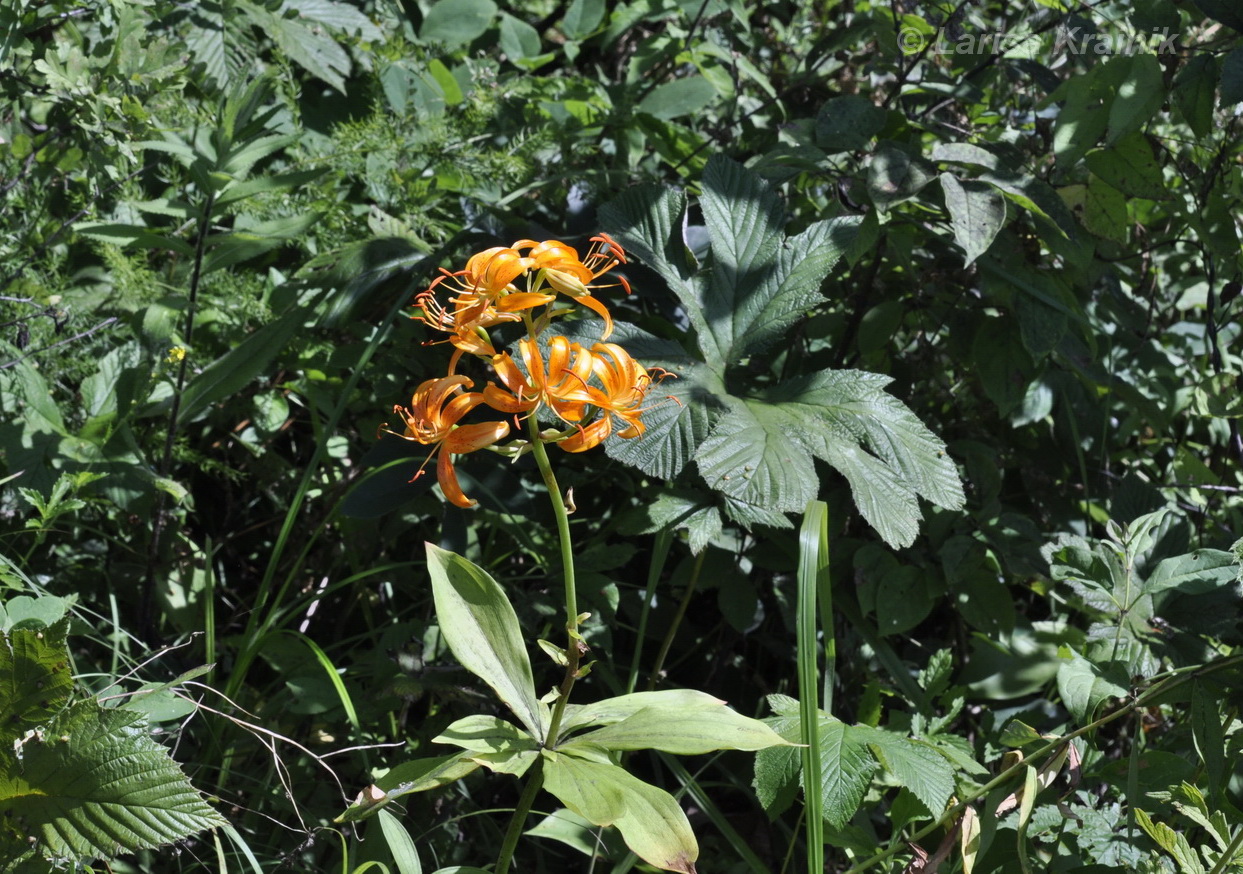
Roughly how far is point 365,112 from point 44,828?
231cm

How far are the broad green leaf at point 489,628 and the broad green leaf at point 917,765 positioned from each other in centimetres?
55

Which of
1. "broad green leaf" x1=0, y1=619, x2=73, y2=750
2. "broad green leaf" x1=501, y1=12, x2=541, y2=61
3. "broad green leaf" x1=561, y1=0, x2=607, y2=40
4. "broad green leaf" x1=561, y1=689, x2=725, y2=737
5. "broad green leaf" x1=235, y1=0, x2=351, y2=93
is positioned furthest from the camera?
"broad green leaf" x1=561, y1=0, x2=607, y2=40

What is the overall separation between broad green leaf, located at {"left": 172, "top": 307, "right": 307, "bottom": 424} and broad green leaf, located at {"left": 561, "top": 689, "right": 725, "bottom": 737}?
3.41ft

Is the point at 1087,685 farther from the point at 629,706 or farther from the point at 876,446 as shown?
the point at 629,706

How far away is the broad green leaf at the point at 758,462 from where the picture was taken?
61.1 inches

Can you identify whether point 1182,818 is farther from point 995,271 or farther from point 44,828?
point 44,828

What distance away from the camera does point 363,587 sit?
7.66 feet

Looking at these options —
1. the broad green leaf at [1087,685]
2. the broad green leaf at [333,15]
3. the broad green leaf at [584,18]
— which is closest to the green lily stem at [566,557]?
the broad green leaf at [1087,685]

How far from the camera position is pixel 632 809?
4.30 feet

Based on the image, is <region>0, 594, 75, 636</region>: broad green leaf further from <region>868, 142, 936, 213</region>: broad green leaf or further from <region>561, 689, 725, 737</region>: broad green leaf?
<region>868, 142, 936, 213</region>: broad green leaf

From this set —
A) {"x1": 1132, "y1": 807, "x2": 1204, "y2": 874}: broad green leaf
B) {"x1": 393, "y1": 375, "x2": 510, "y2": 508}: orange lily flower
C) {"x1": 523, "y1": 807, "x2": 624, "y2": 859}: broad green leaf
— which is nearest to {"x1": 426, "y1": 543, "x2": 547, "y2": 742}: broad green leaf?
{"x1": 393, "y1": 375, "x2": 510, "y2": 508}: orange lily flower

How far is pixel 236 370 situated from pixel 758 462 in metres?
1.13

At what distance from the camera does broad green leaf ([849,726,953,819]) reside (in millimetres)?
1551

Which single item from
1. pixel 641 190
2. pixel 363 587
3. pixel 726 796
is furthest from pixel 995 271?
pixel 363 587
